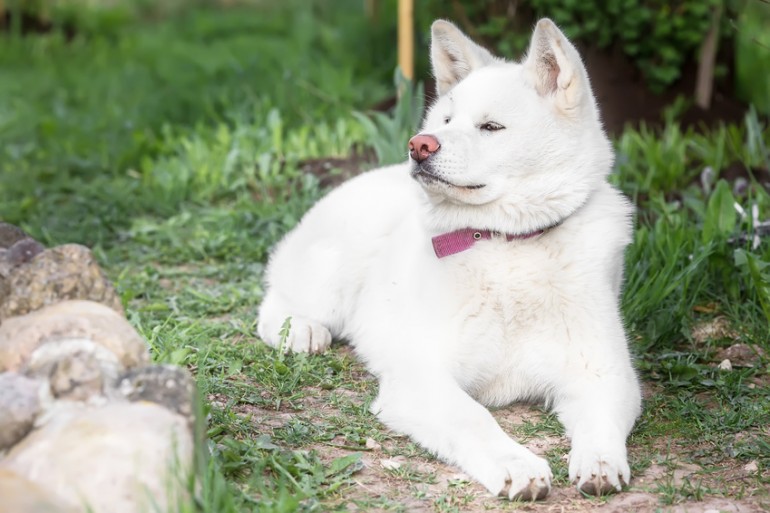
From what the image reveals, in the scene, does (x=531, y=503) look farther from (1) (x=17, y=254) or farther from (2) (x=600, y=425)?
(1) (x=17, y=254)

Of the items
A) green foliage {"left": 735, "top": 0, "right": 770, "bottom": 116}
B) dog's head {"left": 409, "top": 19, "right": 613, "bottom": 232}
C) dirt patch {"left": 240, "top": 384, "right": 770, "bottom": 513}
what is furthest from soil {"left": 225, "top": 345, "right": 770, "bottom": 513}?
green foliage {"left": 735, "top": 0, "right": 770, "bottom": 116}

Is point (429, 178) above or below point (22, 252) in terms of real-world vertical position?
above

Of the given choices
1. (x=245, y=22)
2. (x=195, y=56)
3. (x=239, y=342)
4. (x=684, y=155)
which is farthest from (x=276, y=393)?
(x=245, y=22)

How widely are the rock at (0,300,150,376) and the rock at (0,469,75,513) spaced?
257mm

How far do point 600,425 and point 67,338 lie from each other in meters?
1.38

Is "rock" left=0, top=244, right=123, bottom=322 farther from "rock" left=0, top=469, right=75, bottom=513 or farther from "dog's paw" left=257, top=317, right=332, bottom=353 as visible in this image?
"dog's paw" left=257, top=317, right=332, bottom=353

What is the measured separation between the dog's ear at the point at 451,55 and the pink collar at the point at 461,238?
56cm

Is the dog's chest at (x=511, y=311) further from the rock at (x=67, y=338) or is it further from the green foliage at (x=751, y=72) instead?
the green foliage at (x=751, y=72)

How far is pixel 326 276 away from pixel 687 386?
4.23ft

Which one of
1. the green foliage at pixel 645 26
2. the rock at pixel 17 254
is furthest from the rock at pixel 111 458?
the green foliage at pixel 645 26

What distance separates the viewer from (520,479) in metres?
2.53

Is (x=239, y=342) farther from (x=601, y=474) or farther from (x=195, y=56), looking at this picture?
(x=195, y=56)

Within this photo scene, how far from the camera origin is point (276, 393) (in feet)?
10.7

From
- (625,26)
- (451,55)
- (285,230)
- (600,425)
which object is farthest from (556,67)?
(625,26)
